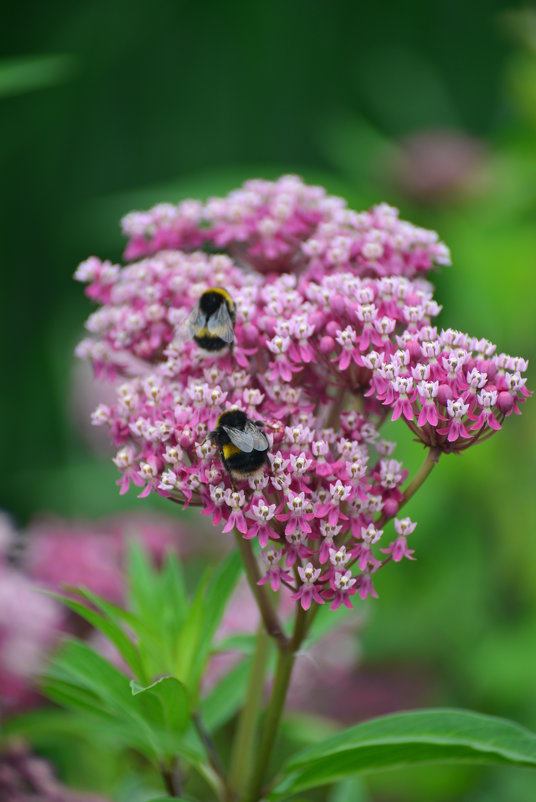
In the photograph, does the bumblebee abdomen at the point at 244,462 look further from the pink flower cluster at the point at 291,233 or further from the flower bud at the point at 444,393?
the pink flower cluster at the point at 291,233

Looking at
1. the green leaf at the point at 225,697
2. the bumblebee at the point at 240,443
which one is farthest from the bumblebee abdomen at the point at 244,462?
the green leaf at the point at 225,697

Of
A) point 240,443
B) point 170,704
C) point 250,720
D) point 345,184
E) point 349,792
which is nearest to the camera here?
point 240,443

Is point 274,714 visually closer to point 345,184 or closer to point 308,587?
point 308,587

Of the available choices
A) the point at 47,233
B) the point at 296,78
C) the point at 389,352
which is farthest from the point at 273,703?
the point at 296,78

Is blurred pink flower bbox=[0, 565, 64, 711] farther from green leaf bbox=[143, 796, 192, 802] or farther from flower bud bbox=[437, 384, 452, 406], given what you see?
flower bud bbox=[437, 384, 452, 406]

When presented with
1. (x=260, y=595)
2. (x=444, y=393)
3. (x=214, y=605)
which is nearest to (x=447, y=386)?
(x=444, y=393)
